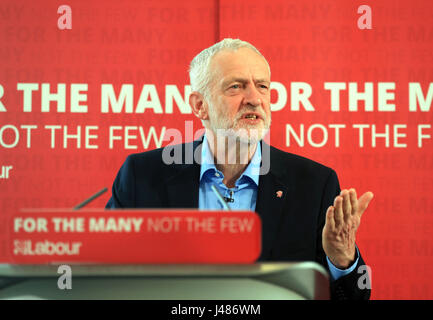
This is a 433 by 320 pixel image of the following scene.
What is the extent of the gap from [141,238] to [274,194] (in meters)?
0.86

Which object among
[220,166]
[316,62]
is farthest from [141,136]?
[316,62]

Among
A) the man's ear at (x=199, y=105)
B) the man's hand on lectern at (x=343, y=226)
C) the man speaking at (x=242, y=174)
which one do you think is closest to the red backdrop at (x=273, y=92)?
the man's ear at (x=199, y=105)

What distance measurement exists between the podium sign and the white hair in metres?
1.04

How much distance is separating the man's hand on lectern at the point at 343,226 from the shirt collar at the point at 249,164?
1.46ft

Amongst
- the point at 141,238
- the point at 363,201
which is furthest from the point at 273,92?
the point at 141,238

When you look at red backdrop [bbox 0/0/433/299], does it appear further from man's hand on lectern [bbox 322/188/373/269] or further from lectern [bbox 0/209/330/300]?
lectern [bbox 0/209/330/300]

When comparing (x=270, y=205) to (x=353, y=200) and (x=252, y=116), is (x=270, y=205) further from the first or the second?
(x=353, y=200)

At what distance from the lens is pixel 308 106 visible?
7.45 ft

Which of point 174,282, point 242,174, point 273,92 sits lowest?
point 174,282

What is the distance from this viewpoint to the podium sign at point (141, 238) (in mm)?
646

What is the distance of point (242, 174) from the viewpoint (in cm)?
155

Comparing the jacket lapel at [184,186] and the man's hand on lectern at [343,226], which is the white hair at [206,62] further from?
the man's hand on lectern at [343,226]

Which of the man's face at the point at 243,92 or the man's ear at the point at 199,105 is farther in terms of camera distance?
the man's ear at the point at 199,105
